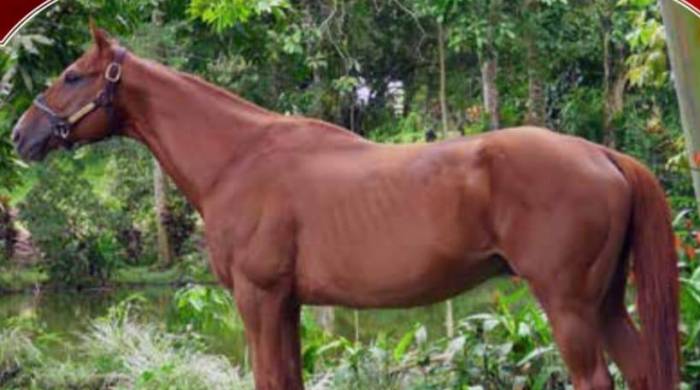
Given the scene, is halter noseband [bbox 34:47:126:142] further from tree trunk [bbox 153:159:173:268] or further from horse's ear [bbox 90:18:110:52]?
tree trunk [bbox 153:159:173:268]

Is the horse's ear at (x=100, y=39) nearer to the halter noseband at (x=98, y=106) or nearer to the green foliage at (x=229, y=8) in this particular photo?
the halter noseband at (x=98, y=106)

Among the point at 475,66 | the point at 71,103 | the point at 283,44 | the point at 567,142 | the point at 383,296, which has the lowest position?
the point at 383,296

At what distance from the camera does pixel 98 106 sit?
12.2ft

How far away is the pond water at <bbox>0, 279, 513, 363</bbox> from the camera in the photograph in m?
9.45

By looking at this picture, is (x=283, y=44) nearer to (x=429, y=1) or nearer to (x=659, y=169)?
(x=429, y=1)

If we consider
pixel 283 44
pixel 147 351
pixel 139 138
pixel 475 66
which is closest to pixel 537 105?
pixel 475 66

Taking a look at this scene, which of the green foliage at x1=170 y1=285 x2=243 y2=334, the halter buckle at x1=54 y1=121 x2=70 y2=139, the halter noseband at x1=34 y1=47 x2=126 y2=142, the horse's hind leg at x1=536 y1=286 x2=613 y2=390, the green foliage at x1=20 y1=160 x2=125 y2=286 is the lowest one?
the horse's hind leg at x1=536 y1=286 x2=613 y2=390

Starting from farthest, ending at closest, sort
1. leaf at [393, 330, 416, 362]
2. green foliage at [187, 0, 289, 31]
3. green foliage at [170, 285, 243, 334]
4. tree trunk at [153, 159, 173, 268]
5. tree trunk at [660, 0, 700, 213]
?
tree trunk at [153, 159, 173, 268], green foliage at [170, 285, 243, 334], green foliage at [187, 0, 289, 31], leaf at [393, 330, 416, 362], tree trunk at [660, 0, 700, 213]

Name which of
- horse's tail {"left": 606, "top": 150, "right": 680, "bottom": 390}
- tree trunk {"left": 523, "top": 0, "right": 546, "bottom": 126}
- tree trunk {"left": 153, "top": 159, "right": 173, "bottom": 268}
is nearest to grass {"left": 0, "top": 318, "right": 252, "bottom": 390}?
horse's tail {"left": 606, "top": 150, "right": 680, "bottom": 390}

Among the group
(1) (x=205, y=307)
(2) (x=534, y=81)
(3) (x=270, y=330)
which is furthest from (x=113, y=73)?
(2) (x=534, y=81)

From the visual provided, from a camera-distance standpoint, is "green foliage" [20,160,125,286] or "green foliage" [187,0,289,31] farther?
"green foliage" [20,160,125,286]

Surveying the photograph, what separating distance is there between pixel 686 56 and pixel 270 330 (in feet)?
5.84

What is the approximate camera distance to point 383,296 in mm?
3514

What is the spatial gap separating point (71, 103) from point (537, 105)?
39.2ft
